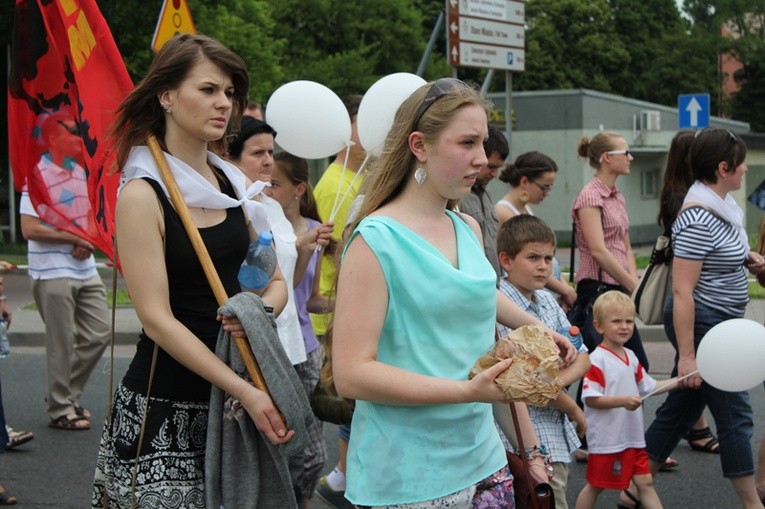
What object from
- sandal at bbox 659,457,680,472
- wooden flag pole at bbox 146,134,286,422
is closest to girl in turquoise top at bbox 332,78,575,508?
wooden flag pole at bbox 146,134,286,422

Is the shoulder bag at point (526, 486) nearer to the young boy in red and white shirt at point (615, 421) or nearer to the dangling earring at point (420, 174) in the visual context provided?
the dangling earring at point (420, 174)

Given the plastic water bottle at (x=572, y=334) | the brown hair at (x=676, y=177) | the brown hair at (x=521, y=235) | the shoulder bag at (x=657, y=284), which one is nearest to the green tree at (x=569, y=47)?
the brown hair at (x=676, y=177)

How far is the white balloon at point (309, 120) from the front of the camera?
5688 mm

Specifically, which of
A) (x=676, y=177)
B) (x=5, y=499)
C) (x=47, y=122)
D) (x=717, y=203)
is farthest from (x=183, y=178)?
(x=676, y=177)

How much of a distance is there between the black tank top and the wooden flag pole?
0.03 m

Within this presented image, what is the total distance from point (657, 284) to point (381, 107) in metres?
1.86

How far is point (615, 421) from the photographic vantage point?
18.0 feet

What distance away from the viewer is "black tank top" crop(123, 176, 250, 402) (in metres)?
3.21

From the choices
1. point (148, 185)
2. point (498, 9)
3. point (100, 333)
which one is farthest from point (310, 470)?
point (498, 9)

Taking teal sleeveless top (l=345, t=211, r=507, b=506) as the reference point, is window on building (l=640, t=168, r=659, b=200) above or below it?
below

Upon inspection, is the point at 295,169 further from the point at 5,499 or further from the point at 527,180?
the point at 5,499

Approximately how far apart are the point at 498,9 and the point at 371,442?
49.8 feet

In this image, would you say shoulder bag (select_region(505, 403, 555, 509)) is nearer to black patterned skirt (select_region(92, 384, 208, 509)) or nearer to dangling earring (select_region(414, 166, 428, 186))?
dangling earring (select_region(414, 166, 428, 186))

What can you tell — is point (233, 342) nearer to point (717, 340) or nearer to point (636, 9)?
point (717, 340)
